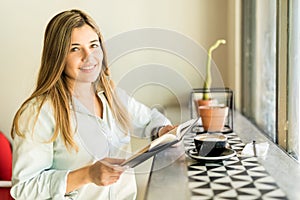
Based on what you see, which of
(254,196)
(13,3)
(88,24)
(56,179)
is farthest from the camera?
(13,3)

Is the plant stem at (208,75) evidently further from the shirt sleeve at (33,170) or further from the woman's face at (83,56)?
the shirt sleeve at (33,170)

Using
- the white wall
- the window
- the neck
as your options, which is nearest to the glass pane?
the window

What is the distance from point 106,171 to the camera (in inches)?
40.6

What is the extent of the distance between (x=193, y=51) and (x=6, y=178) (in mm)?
1152

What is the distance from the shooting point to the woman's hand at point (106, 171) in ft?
3.37

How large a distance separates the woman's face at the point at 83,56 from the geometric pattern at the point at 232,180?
41 centimetres

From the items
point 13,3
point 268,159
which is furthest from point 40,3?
point 268,159

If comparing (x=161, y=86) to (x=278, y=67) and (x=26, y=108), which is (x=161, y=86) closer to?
(x=278, y=67)

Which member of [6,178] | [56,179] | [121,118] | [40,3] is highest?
[40,3]

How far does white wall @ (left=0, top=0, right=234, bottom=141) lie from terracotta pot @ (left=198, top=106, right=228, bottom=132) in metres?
0.64

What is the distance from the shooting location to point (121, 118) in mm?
1431

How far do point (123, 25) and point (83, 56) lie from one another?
0.95 meters

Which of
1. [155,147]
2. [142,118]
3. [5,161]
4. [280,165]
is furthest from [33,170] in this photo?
[5,161]

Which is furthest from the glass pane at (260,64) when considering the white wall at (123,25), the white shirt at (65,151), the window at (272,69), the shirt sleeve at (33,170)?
the shirt sleeve at (33,170)
